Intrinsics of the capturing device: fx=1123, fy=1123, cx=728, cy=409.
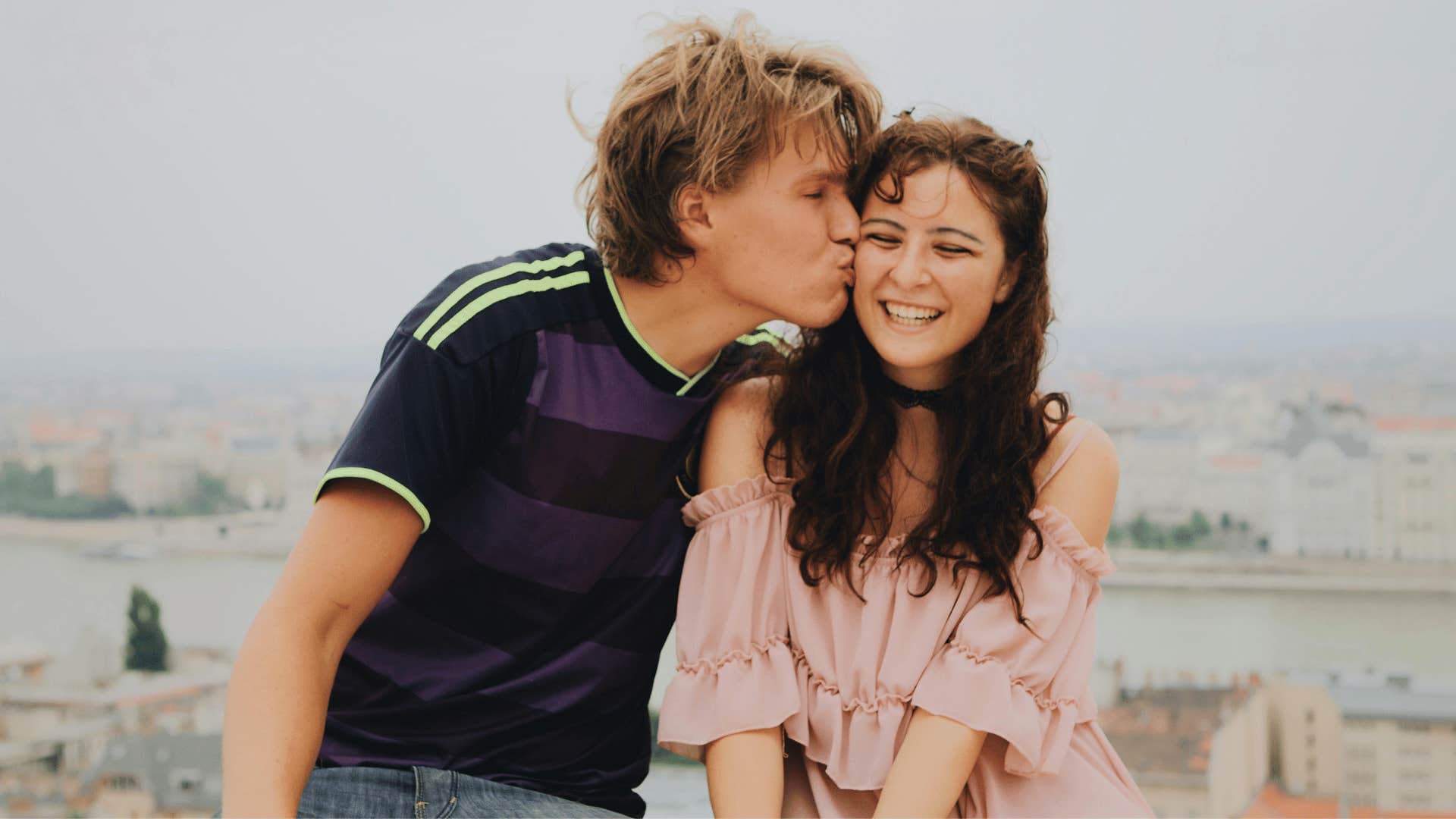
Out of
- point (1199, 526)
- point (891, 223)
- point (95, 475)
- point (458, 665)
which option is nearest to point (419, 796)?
point (458, 665)

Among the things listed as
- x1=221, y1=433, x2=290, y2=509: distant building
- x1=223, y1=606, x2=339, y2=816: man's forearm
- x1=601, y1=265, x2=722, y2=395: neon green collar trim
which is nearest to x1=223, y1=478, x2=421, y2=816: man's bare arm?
x1=223, y1=606, x2=339, y2=816: man's forearm

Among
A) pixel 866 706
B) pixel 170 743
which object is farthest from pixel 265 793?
pixel 170 743

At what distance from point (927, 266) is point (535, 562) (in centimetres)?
62

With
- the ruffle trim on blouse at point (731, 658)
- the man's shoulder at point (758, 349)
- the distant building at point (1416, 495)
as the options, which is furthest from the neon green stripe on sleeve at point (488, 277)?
the distant building at point (1416, 495)

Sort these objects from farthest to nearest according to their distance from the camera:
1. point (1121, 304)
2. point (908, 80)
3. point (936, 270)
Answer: point (1121, 304) < point (908, 80) < point (936, 270)

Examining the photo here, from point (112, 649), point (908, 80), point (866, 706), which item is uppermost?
point (908, 80)

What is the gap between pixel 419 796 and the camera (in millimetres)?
1389

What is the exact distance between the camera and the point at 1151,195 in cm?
313

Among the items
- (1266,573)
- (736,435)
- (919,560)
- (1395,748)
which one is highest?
(736,435)

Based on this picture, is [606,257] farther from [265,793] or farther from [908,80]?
[908,80]

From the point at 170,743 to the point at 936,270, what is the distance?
2769mm

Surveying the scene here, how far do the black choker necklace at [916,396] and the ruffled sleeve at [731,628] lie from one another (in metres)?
0.22

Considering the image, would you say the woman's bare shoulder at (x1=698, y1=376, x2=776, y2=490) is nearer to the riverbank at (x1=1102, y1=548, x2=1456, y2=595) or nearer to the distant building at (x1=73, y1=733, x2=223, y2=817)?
the riverbank at (x1=1102, y1=548, x2=1456, y2=595)

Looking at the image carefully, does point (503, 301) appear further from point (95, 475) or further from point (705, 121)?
point (95, 475)
